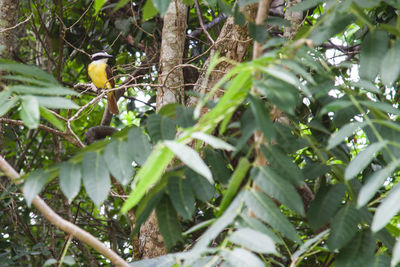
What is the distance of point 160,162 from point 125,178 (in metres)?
0.24

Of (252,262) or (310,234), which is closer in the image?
(252,262)

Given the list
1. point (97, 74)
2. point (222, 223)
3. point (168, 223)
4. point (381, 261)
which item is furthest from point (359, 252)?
point (97, 74)

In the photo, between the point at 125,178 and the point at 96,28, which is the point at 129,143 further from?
the point at 96,28

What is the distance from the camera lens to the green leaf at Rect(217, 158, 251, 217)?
146cm

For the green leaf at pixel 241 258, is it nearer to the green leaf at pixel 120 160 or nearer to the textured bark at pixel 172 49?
the green leaf at pixel 120 160

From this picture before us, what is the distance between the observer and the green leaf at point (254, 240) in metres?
1.25

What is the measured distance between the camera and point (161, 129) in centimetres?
164

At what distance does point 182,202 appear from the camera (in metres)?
1.55

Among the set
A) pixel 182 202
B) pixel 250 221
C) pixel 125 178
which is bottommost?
pixel 250 221

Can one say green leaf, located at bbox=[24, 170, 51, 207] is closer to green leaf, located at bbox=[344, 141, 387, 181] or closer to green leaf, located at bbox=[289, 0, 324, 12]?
green leaf, located at bbox=[344, 141, 387, 181]

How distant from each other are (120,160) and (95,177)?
9cm

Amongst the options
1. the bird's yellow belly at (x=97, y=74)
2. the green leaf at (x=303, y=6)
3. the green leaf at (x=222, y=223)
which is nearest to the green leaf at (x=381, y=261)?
the green leaf at (x=222, y=223)

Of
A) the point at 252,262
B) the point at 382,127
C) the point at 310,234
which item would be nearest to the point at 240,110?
the point at 382,127

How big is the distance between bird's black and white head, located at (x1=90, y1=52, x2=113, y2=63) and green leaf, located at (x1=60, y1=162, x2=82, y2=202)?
361 cm
